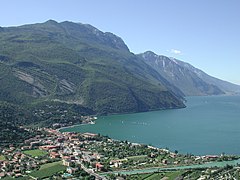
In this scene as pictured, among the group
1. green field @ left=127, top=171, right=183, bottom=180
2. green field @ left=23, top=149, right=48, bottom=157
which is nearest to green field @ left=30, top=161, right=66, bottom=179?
green field @ left=23, top=149, right=48, bottom=157

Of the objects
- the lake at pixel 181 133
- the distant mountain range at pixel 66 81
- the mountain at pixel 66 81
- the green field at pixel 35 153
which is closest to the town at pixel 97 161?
the green field at pixel 35 153

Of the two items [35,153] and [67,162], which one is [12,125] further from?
[67,162]

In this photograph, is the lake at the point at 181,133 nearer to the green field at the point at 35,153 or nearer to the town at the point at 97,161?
the town at the point at 97,161

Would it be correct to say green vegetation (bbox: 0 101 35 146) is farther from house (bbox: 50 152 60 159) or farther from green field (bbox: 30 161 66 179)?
green field (bbox: 30 161 66 179)

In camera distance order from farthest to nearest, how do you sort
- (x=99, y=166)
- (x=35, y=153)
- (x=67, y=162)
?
(x=35, y=153) → (x=67, y=162) → (x=99, y=166)

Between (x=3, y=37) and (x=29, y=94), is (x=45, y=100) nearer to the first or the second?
(x=29, y=94)

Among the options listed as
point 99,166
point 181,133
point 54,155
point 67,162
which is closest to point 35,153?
point 54,155

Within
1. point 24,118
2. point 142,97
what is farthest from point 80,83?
point 24,118
